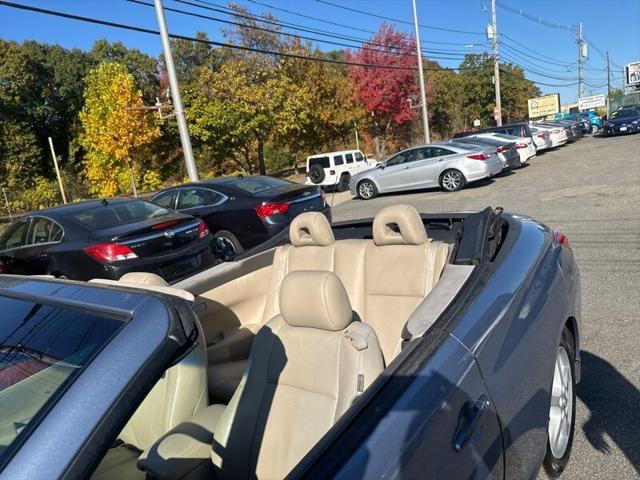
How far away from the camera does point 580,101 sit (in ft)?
191

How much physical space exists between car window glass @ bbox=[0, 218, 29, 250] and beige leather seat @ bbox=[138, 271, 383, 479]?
5.98 m

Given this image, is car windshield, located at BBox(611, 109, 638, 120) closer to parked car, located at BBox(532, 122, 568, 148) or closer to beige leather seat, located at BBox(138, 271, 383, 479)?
parked car, located at BBox(532, 122, 568, 148)

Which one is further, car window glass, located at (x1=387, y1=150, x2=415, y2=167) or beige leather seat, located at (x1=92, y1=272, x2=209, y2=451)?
car window glass, located at (x1=387, y1=150, x2=415, y2=167)

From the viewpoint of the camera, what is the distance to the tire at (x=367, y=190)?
16.1 meters

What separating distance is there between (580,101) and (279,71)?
47.2m

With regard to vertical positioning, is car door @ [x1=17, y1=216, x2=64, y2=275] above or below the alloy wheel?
above

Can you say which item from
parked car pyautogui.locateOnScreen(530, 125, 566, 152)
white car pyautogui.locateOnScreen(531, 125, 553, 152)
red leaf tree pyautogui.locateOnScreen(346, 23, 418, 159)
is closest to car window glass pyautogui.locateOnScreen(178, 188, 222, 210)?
parked car pyautogui.locateOnScreen(530, 125, 566, 152)

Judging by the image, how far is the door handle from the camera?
1.59 meters

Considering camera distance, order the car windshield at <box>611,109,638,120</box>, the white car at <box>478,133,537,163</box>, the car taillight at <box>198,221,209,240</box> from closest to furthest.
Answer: the car taillight at <box>198,221,209,240</box> < the white car at <box>478,133,537,163</box> < the car windshield at <box>611,109,638,120</box>

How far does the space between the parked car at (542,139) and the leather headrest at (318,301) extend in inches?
851

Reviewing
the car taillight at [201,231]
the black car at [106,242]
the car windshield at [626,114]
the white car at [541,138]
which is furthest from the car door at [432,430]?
the car windshield at [626,114]

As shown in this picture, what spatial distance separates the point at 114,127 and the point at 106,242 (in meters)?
21.6

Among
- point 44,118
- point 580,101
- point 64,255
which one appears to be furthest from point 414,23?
point 580,101

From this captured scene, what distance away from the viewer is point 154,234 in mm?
6125
